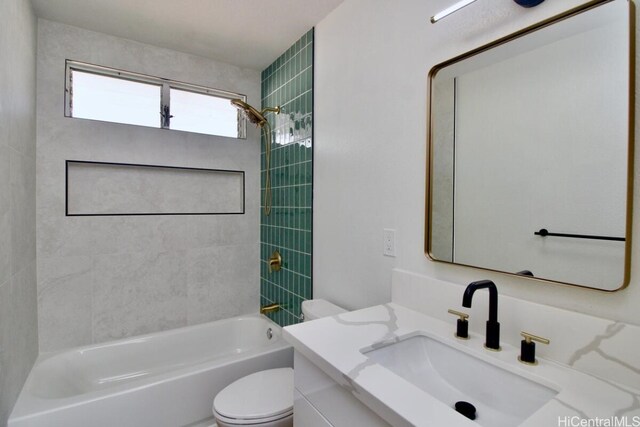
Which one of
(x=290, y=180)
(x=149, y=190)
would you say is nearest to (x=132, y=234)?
(x=149, y=190)

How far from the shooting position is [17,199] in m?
1.47

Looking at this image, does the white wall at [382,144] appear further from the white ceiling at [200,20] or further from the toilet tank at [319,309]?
the white ceiling at [200,20]

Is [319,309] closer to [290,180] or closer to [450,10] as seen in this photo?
[290,180]

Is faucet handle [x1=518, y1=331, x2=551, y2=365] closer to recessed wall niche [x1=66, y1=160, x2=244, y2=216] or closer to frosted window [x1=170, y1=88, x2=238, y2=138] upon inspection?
recessed wall niche [x1=66, y1=160, x2=244, y2=216]

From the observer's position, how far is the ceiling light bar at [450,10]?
41.0 inches

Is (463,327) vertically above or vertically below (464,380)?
above

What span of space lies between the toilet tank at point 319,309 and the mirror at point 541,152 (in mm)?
692

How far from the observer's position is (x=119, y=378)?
209 centimetres

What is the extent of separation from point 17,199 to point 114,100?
3.40 feet

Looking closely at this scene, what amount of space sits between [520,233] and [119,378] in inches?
98.1

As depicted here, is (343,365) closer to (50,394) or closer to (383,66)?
(383,66)

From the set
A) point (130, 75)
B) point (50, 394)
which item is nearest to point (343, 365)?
point (50, 394)

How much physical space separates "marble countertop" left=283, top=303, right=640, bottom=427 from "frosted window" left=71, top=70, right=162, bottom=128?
6.70 ft

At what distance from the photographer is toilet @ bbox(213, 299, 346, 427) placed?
1.35 meters
